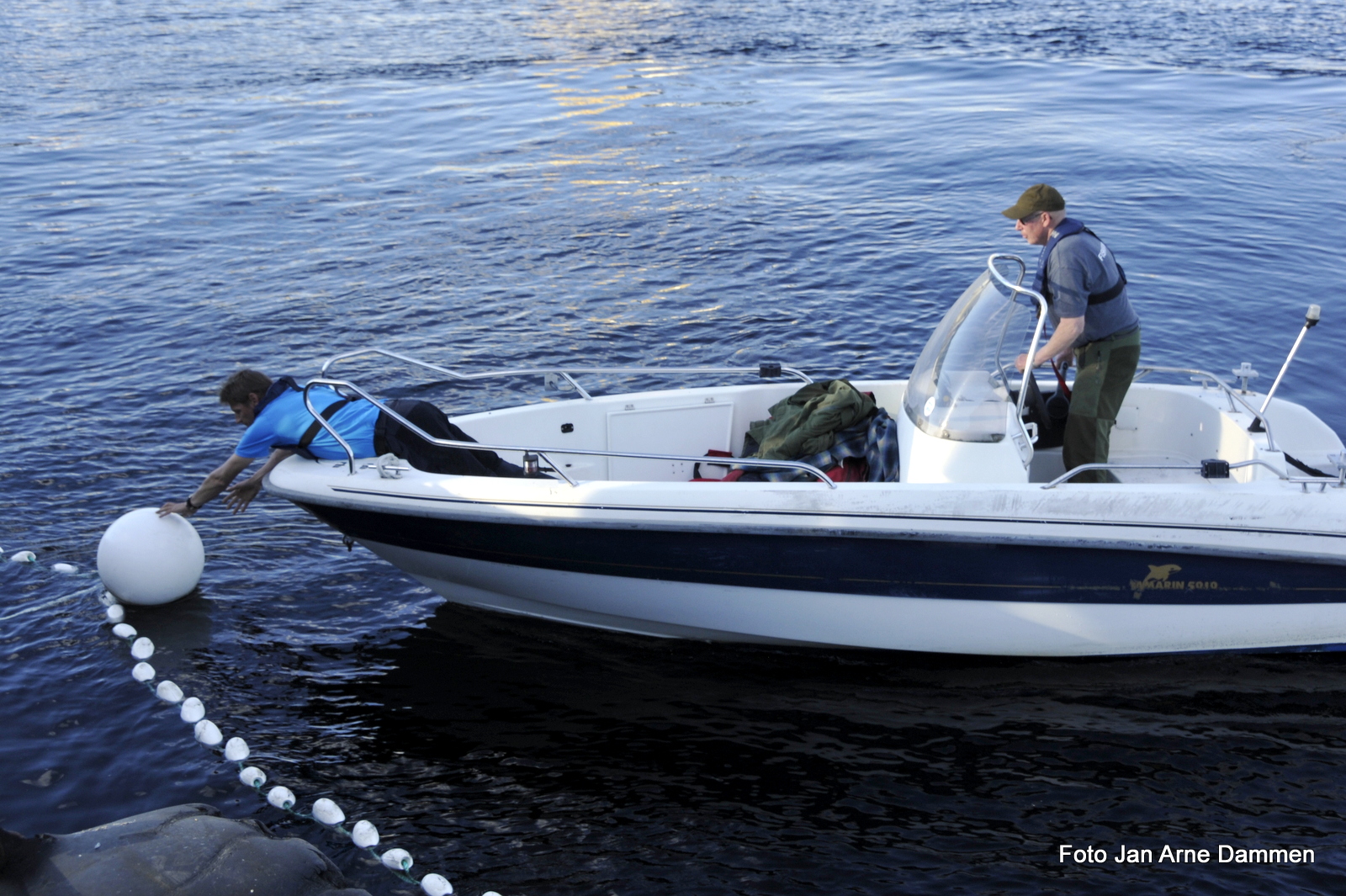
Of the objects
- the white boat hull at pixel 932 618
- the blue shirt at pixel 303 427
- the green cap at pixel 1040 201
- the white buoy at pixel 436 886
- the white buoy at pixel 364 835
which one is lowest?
the white buoy at pixel 436 886

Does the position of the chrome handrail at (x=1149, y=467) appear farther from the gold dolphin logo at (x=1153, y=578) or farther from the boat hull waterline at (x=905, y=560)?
the gold dolphin logo at (x=1153, y=578)

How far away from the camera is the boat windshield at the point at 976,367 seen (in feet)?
18.0

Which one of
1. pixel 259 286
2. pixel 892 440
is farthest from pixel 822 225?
pixel 892 440

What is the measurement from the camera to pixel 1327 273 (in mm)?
11289

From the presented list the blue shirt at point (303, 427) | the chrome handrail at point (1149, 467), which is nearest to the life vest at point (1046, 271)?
→ the chrome handrail at point (1149, 467)

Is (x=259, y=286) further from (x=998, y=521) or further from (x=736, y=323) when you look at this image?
(x=998, y=521)

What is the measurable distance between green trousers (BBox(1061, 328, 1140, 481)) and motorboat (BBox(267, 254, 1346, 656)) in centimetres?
25

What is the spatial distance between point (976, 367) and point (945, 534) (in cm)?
99

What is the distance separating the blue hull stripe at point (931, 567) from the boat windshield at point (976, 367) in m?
0.66

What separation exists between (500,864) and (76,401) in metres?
6.35

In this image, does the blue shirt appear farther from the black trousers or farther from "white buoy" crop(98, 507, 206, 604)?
"white buoy" crop(98, 507, 206, 604)

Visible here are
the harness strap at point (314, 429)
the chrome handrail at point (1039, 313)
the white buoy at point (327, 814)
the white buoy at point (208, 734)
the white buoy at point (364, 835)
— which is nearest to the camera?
the white buoy at point (364, 835)

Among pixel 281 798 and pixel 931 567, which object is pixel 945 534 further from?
pixel 281 798

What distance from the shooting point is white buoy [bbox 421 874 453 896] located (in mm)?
4547
